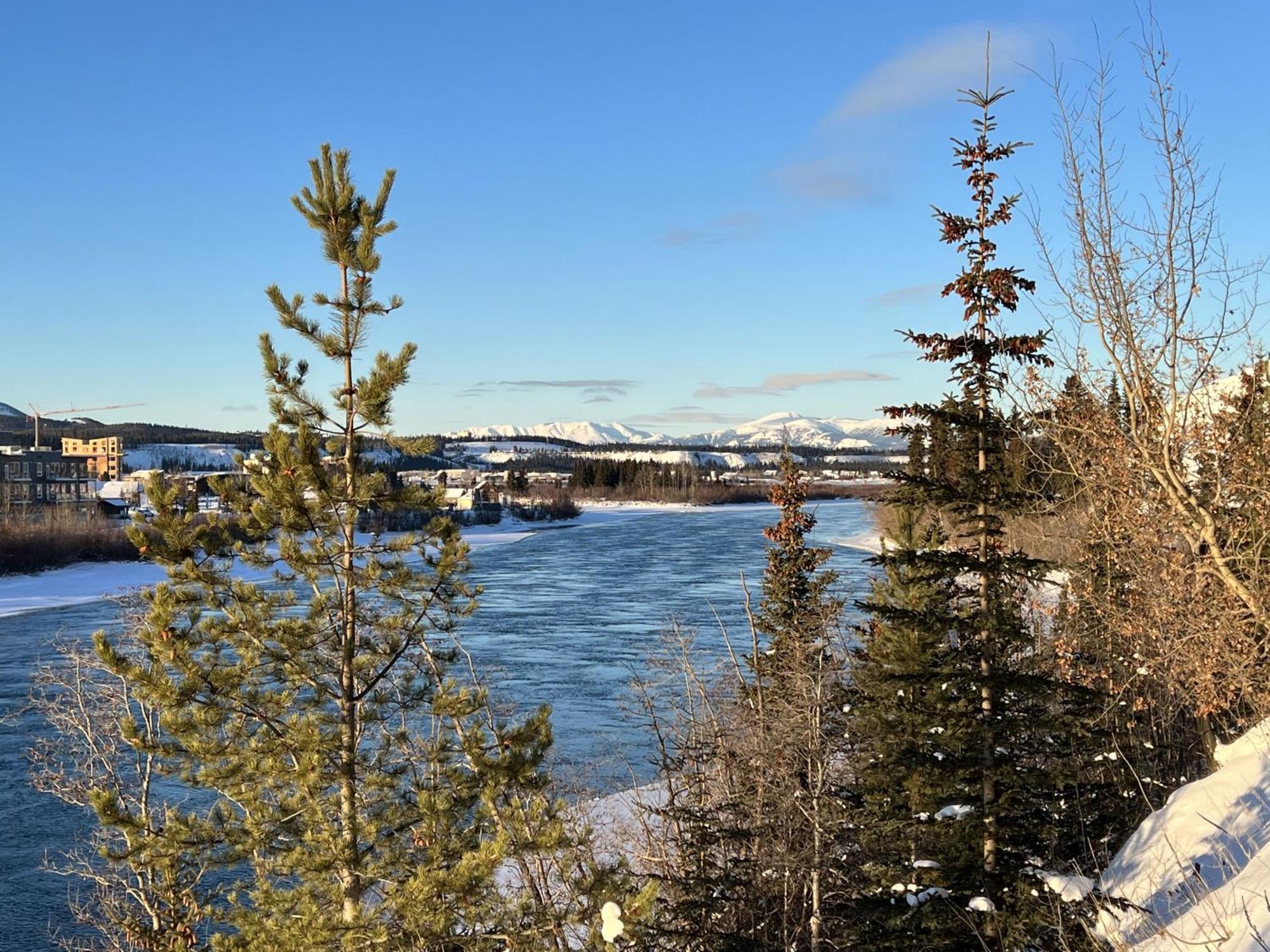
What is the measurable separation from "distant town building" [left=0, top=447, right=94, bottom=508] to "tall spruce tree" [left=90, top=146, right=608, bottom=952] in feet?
307

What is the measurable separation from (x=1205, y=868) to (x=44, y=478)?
117 meters

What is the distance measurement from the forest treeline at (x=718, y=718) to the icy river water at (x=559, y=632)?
43.0 inches

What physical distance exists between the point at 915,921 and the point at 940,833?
0.84 m

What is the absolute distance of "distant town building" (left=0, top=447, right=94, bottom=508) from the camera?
3757 inches

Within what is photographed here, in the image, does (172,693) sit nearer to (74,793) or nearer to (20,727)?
(74,793)

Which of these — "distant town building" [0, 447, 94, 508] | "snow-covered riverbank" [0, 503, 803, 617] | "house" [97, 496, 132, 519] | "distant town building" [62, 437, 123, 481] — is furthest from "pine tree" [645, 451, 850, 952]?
"distant town building" [62, 437, 123, 481]

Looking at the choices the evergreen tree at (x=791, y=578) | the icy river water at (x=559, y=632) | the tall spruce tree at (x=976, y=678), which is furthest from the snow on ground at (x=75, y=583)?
the tall spruce tree at (x=976, y=678)

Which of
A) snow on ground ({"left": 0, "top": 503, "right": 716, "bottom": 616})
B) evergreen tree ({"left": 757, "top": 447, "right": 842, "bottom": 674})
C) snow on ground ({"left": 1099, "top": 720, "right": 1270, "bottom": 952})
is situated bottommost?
snow on ground ({"left": 0, "top": 503, "right": 716, "bottom": 616})

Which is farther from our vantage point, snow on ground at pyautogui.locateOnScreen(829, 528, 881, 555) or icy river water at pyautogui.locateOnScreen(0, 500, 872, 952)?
snow on ground at pyautogui.locateOnScreen(829, 528, 881, 555)

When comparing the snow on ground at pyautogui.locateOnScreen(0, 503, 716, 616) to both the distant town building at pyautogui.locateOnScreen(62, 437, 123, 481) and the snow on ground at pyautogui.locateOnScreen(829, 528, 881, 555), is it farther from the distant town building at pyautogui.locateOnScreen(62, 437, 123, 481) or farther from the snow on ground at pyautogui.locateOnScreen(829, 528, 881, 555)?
the distant town building at pyautogui.locateOnScreen(62, 437, 123, 481)

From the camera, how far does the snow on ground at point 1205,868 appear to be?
6.38m

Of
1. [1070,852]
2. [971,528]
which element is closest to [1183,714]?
[1070,852]

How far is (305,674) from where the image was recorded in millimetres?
7762

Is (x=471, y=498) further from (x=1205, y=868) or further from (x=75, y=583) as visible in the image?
(x=1205, y=868)
